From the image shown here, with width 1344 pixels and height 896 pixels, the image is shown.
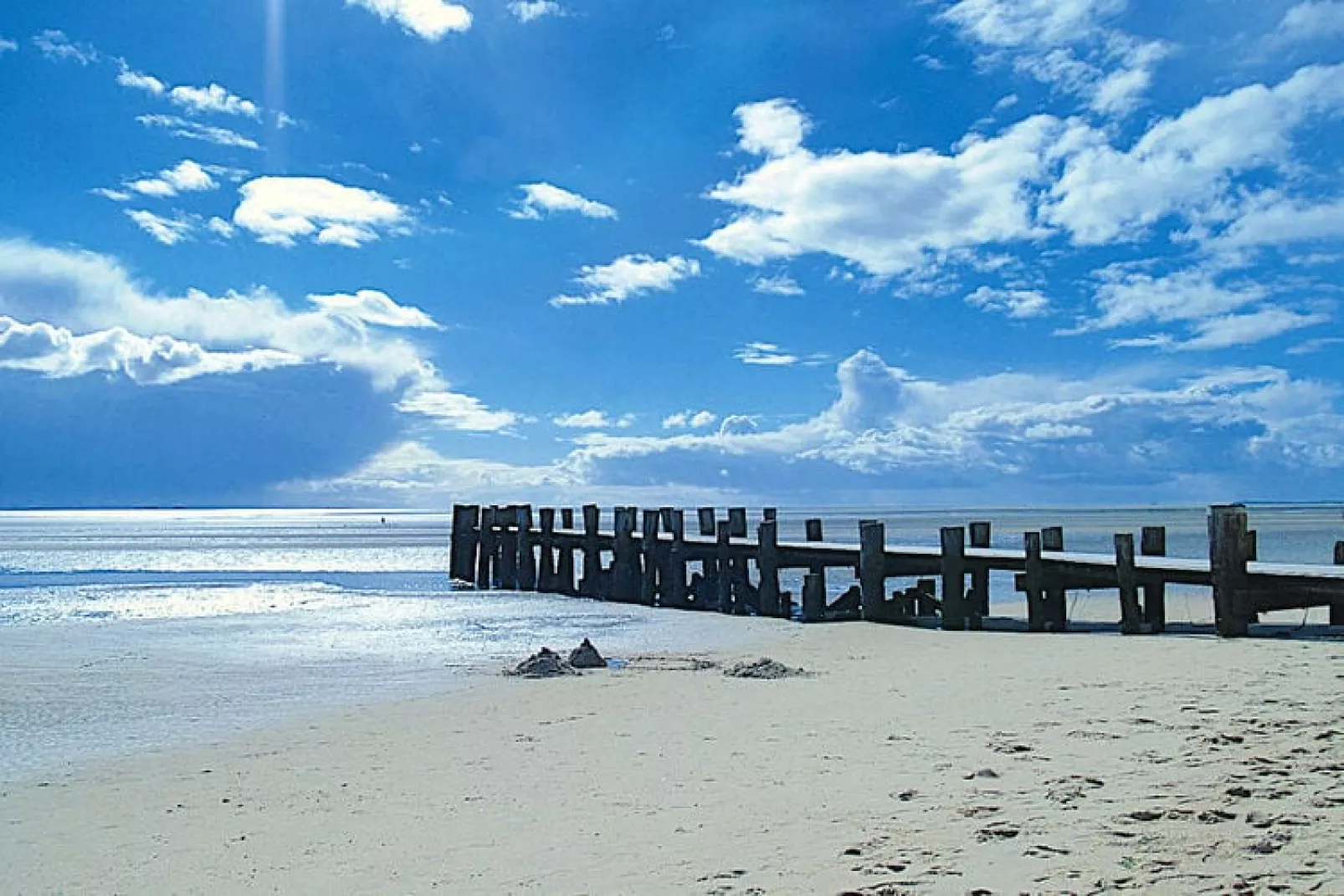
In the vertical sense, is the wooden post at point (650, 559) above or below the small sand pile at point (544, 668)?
above

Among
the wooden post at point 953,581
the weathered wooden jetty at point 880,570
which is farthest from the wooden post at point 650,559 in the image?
the wooden post at point 953,581

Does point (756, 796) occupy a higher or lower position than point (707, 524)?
lower

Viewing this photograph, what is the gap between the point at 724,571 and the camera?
22.9m

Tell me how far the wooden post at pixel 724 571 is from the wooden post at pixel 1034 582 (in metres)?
7.68

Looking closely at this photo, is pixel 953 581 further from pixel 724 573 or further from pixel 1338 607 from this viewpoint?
pixel 724 573

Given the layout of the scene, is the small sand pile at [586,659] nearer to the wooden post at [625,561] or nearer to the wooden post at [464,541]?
the wooden post at [625,561]

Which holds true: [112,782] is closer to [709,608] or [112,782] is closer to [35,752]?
[35,752]

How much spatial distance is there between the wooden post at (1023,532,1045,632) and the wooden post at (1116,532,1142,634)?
119 cm

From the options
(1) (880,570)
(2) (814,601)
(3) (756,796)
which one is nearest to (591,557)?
(2) (814,601)

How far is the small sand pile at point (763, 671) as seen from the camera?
12242 mm

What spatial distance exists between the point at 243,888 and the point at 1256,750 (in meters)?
5.62

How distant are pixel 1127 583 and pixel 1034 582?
4.72 ft

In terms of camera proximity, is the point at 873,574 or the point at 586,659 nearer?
the point at 586,659

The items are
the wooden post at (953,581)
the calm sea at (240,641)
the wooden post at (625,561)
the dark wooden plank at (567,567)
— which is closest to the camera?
the calm sea at (240,641)
